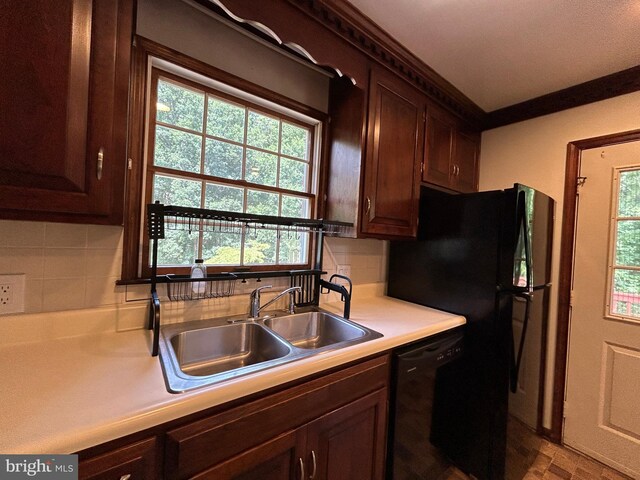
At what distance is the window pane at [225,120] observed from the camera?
4.44ft

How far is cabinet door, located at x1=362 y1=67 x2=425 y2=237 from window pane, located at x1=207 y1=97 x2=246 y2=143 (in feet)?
2.30

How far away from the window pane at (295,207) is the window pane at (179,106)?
0.58 m

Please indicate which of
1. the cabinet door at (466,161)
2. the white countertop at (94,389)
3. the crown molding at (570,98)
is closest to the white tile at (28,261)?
the white countertop at (94,389)

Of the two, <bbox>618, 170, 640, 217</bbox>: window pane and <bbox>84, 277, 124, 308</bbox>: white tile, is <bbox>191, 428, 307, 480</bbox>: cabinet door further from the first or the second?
<bbox>618, 170, 640, 217</bbox>: window pane

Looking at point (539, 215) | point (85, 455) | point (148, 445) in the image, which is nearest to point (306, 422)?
point (148, 445)

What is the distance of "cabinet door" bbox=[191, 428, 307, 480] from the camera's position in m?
0.73

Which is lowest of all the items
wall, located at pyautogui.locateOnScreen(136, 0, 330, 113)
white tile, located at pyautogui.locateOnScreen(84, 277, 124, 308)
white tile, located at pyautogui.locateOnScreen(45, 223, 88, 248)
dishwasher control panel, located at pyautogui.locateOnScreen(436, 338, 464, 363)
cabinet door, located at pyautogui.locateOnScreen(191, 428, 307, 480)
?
cabinet door, located at pyautogui.locateOnScreen(191, 428, 307, 480)

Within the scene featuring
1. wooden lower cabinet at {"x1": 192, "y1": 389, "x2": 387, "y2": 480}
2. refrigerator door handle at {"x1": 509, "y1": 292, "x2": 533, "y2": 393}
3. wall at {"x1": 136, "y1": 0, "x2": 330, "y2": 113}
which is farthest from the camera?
refrigerator door handle at {"x1": 509, "y1": 292, "x2": 533, "y2": 393}

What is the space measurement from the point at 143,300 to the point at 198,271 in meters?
0.24

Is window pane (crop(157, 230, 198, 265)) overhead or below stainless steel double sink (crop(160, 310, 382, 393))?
overhead

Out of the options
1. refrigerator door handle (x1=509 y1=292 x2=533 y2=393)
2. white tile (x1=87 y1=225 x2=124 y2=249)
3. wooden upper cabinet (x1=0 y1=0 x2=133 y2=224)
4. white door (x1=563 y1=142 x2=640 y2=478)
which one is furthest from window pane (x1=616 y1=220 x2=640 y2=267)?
white tile (x1=87 y1=225 x2=124 y2=249)

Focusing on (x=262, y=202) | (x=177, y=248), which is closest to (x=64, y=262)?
(x=177, y=248)

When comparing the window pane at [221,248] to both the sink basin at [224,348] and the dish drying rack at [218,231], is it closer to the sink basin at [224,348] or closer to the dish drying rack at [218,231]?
the dish drying rack at [218,231]

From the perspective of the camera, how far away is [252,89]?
1.41 metres
